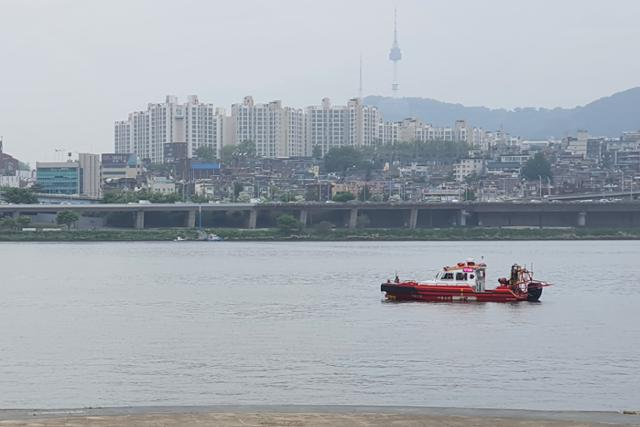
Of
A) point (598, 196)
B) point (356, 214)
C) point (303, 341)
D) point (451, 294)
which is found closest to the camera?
point (303, 341)

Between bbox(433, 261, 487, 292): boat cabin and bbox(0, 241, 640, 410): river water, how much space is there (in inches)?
48.6

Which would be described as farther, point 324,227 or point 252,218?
point 252,218

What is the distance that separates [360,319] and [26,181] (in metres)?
158

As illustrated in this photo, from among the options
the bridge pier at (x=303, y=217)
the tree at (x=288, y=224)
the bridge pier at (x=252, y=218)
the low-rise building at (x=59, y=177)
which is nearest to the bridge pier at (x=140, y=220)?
the bridge pier at (x=252, y=218)

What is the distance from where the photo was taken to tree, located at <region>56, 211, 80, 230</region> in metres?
117

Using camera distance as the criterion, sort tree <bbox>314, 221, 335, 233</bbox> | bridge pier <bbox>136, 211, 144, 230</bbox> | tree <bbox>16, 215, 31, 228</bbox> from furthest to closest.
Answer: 1. tree <bbox>314, 221, 335, 233</bbox>
2. bridge pier <bbox>136, 211, 144, 230</bbox>
3. tree <bbox>16, 215, 31, 228</bbox>

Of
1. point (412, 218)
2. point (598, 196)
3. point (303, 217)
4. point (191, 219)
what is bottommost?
point (191, 219)

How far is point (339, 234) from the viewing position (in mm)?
122500

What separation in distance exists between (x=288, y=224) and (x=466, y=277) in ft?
233

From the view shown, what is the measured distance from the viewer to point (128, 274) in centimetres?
6738

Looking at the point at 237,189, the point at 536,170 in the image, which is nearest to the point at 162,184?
the point at 237,189

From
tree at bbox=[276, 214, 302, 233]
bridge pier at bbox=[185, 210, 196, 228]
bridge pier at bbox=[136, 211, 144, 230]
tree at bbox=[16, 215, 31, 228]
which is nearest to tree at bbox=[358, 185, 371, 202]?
bridge pier at bbox=[185, 210, 196, 228]

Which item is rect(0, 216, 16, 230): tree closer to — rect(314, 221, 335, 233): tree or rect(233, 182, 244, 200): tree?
rect(314, 221, 335, 233): tree

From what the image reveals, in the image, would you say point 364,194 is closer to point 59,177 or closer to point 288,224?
point 59,177
